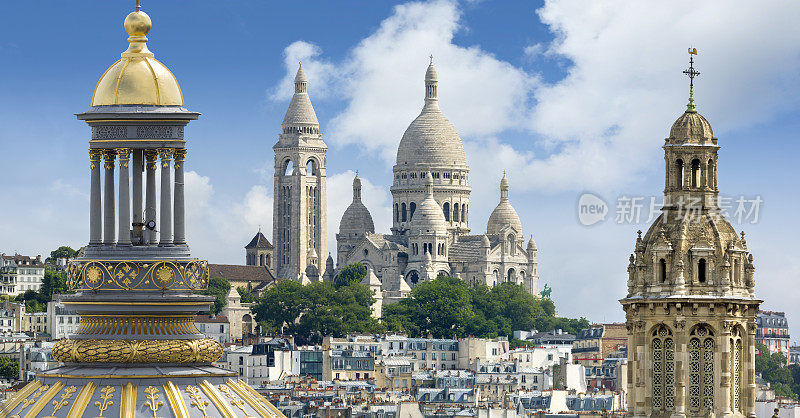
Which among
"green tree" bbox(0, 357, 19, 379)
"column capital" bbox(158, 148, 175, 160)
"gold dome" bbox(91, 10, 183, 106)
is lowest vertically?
"green tree" bbox(0, 357, 19, 379)

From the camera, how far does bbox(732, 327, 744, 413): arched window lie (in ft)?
137

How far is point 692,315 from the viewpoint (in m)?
41.7

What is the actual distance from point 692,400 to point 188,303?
21377mm

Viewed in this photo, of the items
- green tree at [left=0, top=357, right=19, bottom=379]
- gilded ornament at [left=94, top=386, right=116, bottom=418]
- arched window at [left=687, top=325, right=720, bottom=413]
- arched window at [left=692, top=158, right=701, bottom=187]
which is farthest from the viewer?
green tree at [left=0, top=357, right=19, bottom=379]

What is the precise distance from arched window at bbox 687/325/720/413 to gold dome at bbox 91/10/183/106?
21.2 m

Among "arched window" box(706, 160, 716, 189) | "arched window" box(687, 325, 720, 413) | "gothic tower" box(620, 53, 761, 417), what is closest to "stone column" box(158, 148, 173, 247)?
"gothic tower" box(620, 53, 761, 417)

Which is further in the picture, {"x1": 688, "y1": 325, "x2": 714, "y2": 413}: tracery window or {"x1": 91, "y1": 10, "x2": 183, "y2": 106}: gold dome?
{"x1": 688, "y1": 325, "x2": 714, "y2": 413}: tracery window

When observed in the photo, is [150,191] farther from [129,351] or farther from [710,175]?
[710,175]

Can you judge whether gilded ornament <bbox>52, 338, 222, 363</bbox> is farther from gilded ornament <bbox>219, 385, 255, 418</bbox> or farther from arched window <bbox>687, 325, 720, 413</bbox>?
arched window <bbox>687, 325, 720, 413</bbox>

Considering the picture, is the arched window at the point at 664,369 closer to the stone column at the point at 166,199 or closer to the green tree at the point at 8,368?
the stone column at the point at 166,199

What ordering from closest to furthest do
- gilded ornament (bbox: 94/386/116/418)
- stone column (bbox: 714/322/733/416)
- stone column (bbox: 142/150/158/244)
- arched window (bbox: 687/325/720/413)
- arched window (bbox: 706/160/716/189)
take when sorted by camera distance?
1. gilded ornament (bbox: 94/386/116/418)
2. stone column (bbox: 142/150/158/244)
3. stone column (bbox: 714/322/733/416)
4. arched window (bbox: 687/325/720/413)
5. arched window (bbox: 706/160/716/189)

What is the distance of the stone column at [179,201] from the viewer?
70.9ft

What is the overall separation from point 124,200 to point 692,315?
72.1ft

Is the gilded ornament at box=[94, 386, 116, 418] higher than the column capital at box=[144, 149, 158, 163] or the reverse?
the reverse
